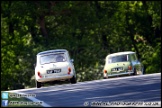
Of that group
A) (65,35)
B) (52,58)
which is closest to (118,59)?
(52,58)

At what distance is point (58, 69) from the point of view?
24891 mm

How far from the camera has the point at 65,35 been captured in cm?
5219

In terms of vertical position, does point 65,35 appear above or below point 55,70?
Result: above

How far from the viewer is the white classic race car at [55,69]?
81.5 ft

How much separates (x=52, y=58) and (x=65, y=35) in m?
26.4

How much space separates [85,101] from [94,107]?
1.85m

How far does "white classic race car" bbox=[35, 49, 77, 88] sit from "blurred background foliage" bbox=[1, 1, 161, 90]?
21.2 metres

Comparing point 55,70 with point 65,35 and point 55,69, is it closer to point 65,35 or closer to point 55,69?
point 55,69

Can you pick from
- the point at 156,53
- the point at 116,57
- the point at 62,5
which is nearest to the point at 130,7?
the point at 156,53

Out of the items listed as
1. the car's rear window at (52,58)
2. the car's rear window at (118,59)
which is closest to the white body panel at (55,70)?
the car's rear window at (52,58)

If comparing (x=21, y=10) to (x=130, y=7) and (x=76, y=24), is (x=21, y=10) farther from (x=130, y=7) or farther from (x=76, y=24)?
(x=130, y=7)

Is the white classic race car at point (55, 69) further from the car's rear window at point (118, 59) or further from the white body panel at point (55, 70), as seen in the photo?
the car's rear window at point (118, 59)

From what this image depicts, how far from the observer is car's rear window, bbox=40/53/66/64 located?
84.3ft

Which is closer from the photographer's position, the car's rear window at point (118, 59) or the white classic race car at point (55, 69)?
the white classic race car at point (55, 69)
